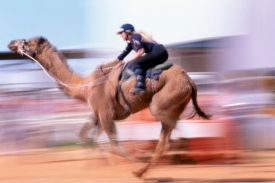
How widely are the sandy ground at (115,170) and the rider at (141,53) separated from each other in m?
1.43

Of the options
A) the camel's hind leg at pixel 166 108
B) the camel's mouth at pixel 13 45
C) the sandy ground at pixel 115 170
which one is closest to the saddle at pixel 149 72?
the camel's hind leg at pixel 166 108

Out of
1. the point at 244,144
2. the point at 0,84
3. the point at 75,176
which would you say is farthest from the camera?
the point at 0,84

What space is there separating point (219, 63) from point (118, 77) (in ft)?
20.6

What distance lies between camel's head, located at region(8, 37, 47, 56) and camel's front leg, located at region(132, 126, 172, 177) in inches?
96.0

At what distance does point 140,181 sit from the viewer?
10.6m

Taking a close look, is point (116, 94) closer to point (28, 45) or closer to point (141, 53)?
point (141, 53)

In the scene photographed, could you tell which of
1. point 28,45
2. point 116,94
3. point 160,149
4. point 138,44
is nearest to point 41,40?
point 28,45

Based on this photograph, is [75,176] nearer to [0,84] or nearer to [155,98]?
[155,98]

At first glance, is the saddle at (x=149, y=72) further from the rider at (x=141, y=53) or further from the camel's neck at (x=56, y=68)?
the camel's neck at (x=56, y=68)

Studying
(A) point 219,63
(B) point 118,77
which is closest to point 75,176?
(B) point 118,77

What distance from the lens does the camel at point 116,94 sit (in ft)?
35.8

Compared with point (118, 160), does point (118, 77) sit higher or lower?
higher

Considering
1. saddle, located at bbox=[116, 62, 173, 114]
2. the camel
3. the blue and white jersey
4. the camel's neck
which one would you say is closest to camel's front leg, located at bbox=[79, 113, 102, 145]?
the camel

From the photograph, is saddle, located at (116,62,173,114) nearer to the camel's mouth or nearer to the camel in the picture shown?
the camel
